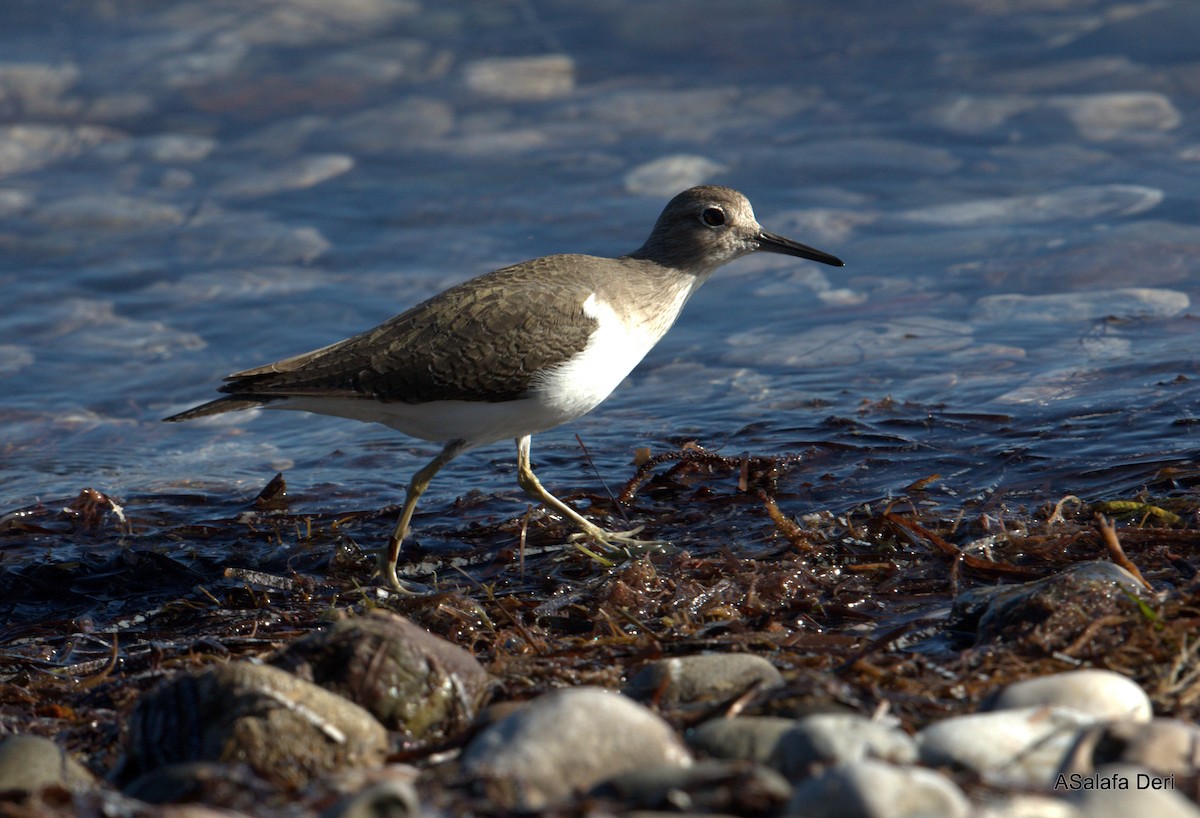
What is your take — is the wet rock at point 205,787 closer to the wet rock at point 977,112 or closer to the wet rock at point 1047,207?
the wet rock at point 1047,207

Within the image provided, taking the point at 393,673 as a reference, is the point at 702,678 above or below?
below

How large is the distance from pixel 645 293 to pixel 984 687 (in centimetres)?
285

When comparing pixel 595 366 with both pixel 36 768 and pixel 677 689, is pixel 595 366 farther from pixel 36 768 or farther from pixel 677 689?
pixel 36 768

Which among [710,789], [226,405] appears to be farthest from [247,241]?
[710,789]

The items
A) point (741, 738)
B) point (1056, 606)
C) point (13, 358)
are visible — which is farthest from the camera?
point (13, 358)

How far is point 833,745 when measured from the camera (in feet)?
9.73

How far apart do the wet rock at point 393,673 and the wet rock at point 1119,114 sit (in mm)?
8999

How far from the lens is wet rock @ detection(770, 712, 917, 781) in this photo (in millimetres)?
2955

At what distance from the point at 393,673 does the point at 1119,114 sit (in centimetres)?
960

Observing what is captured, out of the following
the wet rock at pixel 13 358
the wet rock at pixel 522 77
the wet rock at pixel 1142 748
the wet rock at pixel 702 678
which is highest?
the wet rock at pixel 522 77

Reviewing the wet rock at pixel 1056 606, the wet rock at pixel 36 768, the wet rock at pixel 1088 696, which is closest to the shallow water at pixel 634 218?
the wet rock at pixel 1056 606

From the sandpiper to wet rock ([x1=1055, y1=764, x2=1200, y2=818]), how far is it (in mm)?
2811

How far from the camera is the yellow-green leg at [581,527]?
550 centimetres

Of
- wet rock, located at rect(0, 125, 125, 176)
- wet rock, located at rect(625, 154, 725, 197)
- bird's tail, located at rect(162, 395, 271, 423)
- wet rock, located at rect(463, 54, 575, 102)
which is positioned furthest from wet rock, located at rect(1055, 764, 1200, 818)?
wet rock, located at rect(0, 125, 125, 176)
